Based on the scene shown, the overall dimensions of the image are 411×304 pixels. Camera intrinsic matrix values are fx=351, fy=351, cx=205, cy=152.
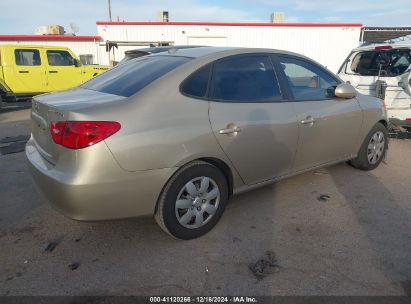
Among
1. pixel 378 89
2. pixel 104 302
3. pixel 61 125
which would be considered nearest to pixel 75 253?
pixel 104 302

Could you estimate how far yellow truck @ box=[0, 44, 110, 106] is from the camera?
11.4 metres

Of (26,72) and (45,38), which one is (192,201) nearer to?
(26,72)

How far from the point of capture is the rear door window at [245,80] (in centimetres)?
319

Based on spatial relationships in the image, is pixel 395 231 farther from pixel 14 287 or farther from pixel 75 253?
pixel 14 287

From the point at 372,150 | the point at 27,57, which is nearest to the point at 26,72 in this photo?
the point at 27,57

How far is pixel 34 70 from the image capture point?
11.8 meters

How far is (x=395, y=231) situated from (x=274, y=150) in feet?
4.50

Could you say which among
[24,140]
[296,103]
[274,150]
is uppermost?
[296,103]

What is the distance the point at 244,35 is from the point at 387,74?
16.1 m

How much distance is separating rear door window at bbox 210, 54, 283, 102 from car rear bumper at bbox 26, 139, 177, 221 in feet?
3.00

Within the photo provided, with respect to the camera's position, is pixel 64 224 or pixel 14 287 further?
pixel 64 224

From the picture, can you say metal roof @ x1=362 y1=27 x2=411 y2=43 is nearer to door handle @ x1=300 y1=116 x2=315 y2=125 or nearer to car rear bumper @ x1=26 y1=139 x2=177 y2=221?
door handle @ x1=300 y1=116 x2=315 y2=125

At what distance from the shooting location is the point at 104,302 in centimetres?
244

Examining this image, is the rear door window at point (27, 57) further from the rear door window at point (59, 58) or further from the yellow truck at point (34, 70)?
the rear door window at point (59, 58)
